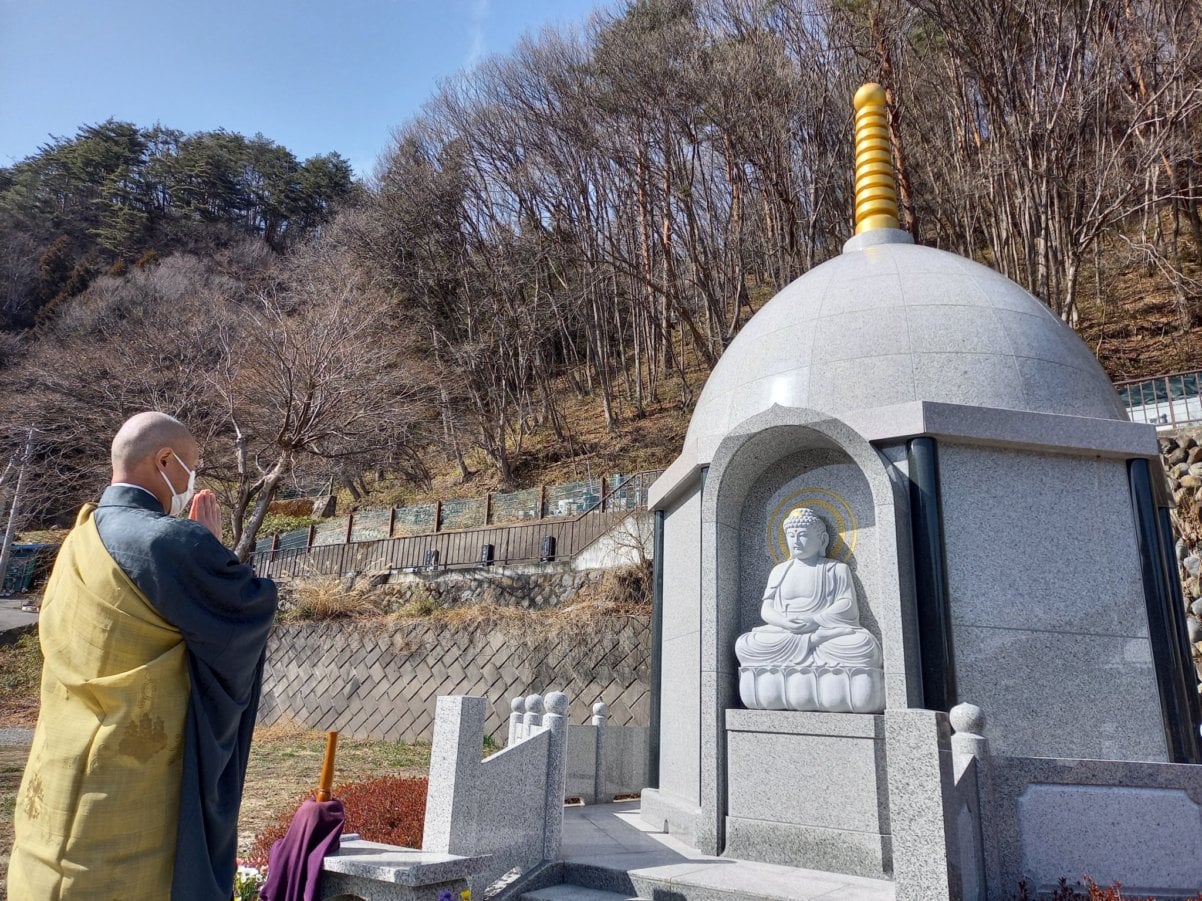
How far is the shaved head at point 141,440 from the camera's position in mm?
2910

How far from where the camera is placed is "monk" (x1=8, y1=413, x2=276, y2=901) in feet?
8.09

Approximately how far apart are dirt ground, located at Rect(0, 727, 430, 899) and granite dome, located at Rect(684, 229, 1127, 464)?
19.5 feet

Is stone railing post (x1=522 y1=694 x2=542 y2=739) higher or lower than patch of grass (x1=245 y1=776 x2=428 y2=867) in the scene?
higher

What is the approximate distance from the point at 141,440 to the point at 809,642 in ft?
15.5

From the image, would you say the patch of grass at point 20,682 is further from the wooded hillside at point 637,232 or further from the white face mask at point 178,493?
the white face mask at point 178,493

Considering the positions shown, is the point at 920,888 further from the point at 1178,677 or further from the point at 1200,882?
the point at 1178,677

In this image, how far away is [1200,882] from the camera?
432 cm

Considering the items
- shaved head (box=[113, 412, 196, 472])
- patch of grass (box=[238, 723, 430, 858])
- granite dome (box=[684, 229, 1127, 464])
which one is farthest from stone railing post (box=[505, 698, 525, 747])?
shaved head (box=[113, 412, 196, 472])

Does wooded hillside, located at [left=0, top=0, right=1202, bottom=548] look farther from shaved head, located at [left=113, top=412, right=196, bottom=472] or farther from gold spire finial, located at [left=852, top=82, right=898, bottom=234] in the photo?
shaved head, located at [left=113, top=412, right=196, bottom=472]

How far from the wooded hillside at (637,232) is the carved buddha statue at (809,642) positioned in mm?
11042

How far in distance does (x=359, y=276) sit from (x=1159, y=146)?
21.1 meters

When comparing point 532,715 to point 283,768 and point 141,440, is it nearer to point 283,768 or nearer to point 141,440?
point 141,440

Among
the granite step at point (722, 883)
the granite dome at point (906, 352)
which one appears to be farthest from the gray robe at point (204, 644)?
the granite dome at point (906, 352)

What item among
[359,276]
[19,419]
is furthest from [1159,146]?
[19,419]
